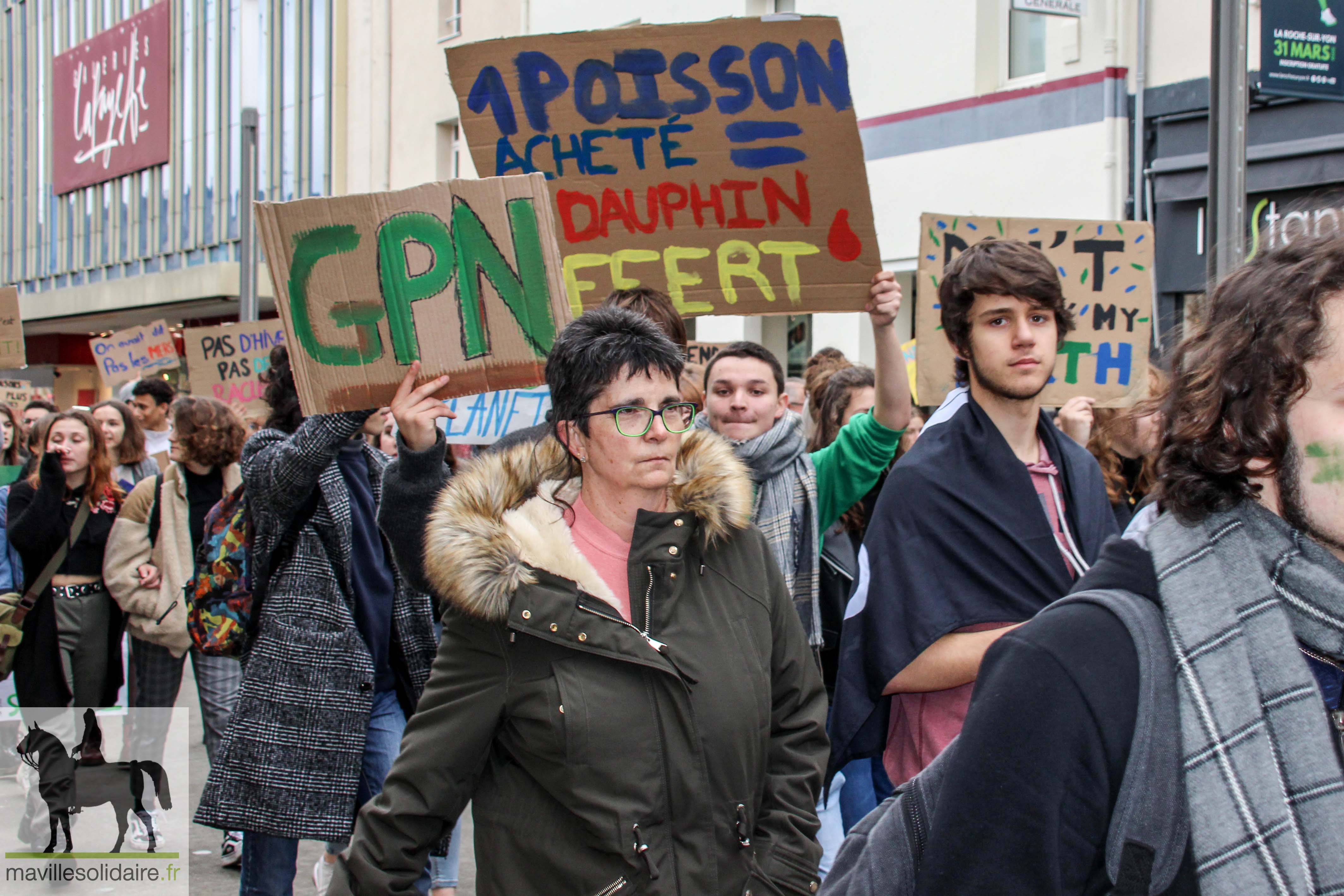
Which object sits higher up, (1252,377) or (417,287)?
(417,287)

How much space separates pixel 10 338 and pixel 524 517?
6534mm

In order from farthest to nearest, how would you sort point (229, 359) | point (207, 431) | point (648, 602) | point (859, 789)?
point (229, 359), point (207, 431), point (859, 789), point (648, 602)

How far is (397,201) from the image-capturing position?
133 inches

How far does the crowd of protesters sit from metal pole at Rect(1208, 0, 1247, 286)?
1.01 meters

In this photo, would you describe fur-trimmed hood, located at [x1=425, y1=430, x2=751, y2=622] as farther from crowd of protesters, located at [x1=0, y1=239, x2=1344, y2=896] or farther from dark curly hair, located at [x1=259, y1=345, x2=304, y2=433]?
dark curly hair, located at [x1=259, y1=345, x2=304, y2=433]

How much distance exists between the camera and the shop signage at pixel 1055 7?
9.58m

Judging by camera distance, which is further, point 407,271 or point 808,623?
point 808,623

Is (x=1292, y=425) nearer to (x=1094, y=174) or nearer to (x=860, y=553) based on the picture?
(x=860, y=553)

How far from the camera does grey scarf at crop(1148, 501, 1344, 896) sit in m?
1.16

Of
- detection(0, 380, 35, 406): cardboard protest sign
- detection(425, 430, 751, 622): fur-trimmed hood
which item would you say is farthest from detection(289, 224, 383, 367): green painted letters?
detection(0, 380, 35, 406): cardboard protest sign

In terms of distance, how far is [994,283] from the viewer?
9.50 ft

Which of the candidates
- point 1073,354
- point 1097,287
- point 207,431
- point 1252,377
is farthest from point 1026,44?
point 1252,377

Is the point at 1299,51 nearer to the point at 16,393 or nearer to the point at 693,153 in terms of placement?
the point at 693,153

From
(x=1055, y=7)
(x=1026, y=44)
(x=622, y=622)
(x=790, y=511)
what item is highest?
(x=1026, y=44)
